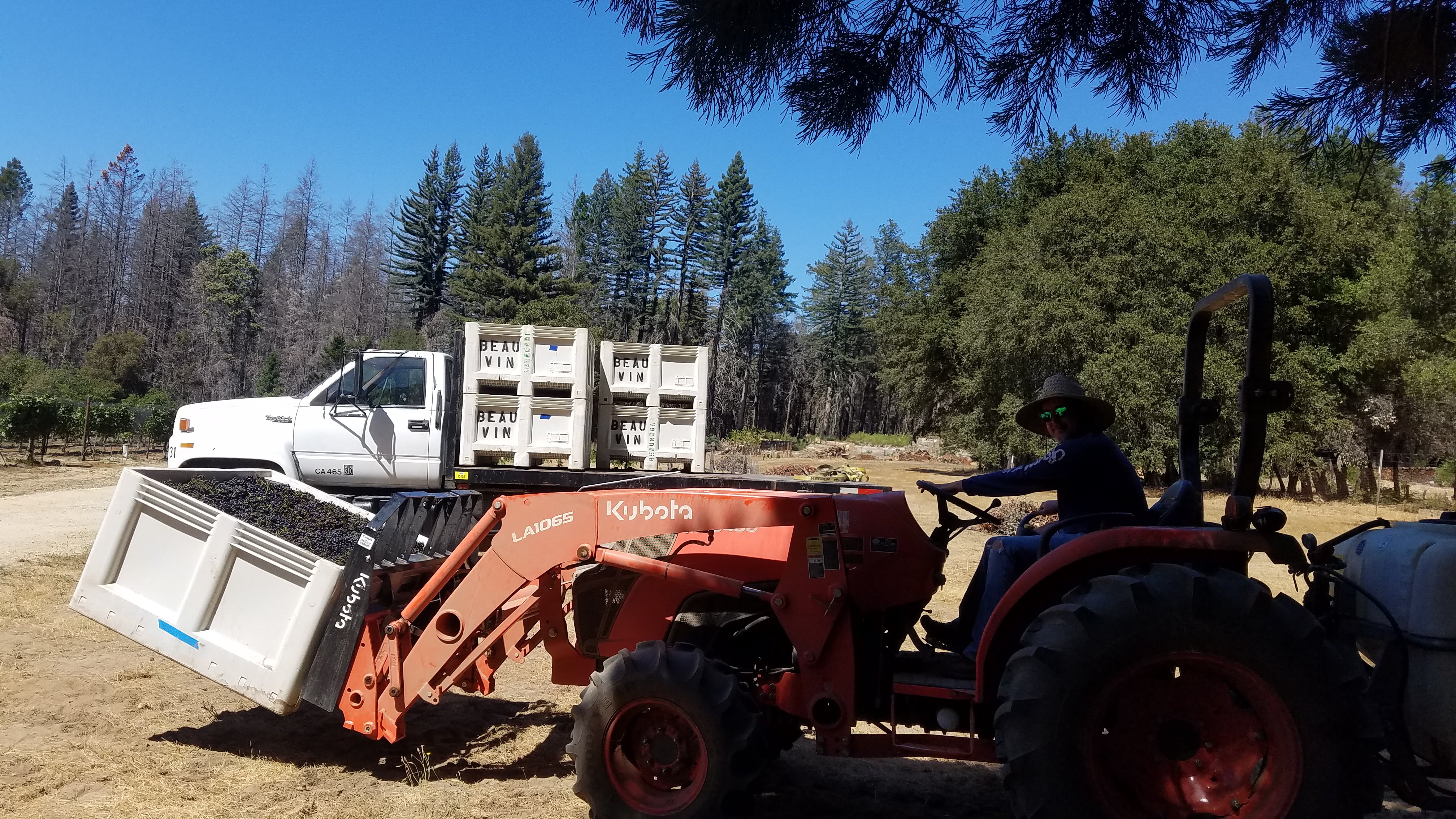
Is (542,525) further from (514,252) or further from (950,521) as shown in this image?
(514,252)

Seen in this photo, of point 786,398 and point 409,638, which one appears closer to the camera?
point 409,638

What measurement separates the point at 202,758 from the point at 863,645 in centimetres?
357

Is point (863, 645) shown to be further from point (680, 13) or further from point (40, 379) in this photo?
point (40, 379)

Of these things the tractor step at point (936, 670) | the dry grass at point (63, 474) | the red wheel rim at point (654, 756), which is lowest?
the dry grass at point (63, 474)

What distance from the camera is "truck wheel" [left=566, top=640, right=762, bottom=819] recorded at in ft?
12.2

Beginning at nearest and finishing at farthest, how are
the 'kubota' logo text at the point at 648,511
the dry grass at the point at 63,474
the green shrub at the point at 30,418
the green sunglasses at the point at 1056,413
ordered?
the 'kubota' logo text at the point at 648,511
the green sunglasses at the point at 1056,413
the dry grass at the point at 63,474
the green shrub at the point at 30,418

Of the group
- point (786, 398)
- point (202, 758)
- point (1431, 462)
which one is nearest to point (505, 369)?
point (202, 758)

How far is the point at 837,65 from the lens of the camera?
18.1 ft

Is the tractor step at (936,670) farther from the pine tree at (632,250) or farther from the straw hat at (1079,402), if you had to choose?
the pine tree at (632,250)

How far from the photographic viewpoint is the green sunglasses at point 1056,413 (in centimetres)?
428

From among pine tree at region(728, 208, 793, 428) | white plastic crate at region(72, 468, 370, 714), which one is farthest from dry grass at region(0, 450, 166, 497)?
pine tree at region(728, 208, 793, 428)

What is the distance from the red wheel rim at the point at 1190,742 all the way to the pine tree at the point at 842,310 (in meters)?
72.6

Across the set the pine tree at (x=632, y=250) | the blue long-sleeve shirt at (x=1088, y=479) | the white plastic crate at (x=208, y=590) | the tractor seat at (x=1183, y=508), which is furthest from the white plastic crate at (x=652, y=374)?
the pine tree at (x=632, y=250)

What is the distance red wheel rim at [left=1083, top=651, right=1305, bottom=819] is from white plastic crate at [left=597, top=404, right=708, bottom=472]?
21.4 ft
